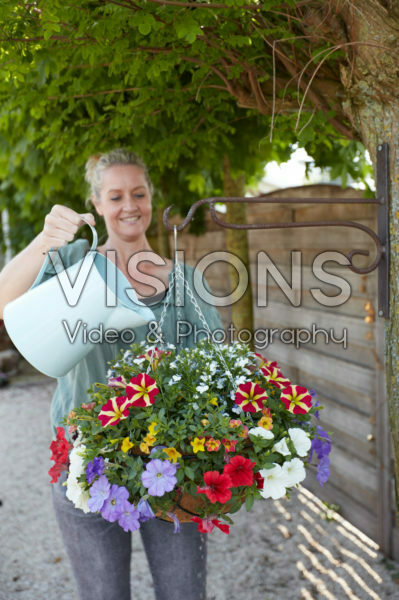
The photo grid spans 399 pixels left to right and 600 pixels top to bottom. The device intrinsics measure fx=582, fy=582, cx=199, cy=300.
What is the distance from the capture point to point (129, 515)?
3.61ft

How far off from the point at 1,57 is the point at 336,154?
1510mm

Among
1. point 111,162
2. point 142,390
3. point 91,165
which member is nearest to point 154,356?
point 142,390

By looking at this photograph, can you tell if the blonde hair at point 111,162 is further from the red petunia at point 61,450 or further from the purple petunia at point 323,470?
the purple petunia at point 323,470

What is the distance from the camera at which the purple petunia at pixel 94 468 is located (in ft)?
3.68

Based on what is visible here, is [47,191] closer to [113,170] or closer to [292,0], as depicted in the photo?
[113,170]

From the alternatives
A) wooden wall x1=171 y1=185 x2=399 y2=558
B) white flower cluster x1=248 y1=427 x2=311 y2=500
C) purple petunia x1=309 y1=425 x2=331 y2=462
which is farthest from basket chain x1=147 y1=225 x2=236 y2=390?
wooden wall x1=171 y1=185 x2=399 y2=558

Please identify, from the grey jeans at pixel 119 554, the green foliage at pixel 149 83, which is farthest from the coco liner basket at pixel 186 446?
the green foliage at pixel 149 83

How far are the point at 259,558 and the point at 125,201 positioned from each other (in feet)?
6.30

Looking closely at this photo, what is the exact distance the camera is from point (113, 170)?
5.57 feet

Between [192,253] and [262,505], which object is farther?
[192,253]

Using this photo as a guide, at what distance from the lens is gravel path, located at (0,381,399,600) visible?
2.48 m

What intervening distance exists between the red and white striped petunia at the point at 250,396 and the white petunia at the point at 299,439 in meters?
0.08

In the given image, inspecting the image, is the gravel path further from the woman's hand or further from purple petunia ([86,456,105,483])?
the woman's hand

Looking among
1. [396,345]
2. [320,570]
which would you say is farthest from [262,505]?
[396,345]
